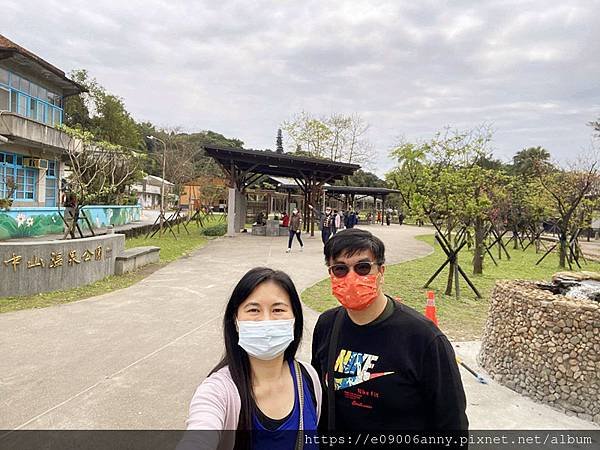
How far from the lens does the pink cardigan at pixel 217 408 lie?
1383 mm

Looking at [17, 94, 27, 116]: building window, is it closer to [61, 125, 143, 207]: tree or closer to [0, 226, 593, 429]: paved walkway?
[61, 125, 143, 207]: tree

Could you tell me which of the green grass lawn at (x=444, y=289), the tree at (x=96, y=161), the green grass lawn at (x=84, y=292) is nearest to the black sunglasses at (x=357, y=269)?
the green grass lawn at (x=444, y=289)

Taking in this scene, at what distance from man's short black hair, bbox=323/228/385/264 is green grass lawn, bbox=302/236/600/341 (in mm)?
4662

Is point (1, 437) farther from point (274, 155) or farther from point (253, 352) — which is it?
point (274, 155)

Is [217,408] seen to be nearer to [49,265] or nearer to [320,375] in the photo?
[320,375]

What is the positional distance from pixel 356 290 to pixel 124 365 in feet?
11.8

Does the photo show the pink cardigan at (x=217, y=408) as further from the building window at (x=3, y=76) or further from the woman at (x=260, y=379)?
the building window at (x=3, y=76)

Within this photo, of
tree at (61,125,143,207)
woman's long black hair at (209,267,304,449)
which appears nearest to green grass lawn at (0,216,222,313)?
tree at (61,125,143,207)

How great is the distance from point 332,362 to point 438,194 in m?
8.47

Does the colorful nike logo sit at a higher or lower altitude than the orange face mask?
lower

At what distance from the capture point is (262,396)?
1.54 meters

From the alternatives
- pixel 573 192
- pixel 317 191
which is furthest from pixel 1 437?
pixel 317 191

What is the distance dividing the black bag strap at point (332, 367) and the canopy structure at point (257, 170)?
59.7 feet

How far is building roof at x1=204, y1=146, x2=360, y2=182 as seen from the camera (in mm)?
20047
